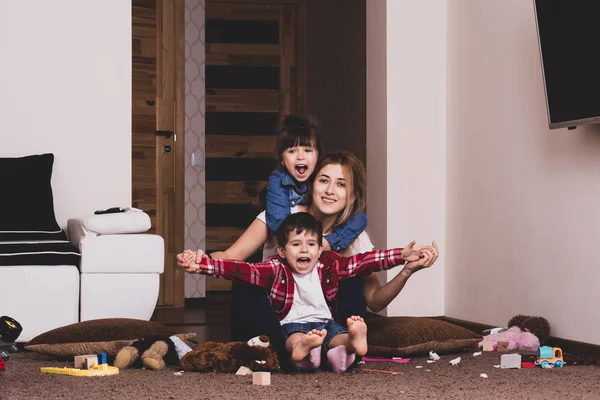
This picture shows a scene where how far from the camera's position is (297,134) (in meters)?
3.34

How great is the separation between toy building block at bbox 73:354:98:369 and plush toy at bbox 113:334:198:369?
0.08 metres

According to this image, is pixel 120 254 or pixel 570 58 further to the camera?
pixel 120 254

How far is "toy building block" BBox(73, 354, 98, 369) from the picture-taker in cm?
285

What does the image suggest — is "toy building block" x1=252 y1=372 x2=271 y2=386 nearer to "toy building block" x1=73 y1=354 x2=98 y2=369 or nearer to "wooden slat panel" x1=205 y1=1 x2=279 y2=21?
"toy building block" x1=73 y1=354 x2=98 y2=369

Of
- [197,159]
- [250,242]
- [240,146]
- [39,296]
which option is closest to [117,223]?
[39,296]

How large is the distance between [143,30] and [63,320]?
10.2 ft

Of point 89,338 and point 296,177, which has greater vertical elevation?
point 296,177

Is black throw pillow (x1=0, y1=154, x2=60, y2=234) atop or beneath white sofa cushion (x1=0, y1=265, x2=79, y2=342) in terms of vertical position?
atop

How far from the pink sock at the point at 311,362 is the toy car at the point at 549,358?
0.76m

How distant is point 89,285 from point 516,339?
1.71 meters

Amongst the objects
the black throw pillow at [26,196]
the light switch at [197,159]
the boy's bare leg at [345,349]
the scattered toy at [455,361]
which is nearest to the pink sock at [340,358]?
the boy's bare leg at [345,349]

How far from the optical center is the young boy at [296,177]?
3.26 m

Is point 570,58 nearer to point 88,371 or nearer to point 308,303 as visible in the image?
point 308,303

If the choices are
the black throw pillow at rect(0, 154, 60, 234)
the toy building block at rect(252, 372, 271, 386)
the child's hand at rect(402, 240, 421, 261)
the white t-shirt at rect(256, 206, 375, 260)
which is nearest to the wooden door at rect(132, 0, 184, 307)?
the black throw pillow at rect(0, 154, 60, 234)
